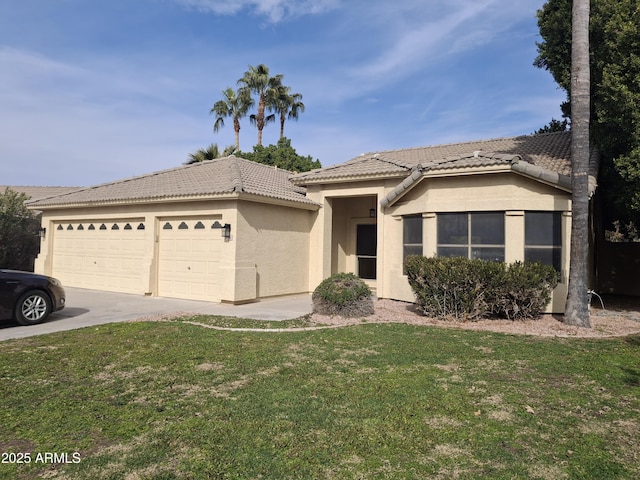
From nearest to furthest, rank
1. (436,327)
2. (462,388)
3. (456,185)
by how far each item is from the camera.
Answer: (462,388)
(436,327)
(456,185)

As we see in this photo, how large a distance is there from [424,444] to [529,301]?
286 inches

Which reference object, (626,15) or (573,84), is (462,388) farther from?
(626,15)

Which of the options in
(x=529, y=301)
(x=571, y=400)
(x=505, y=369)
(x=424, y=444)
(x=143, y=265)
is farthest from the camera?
(x=143, y=265)

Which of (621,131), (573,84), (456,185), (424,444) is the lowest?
(424,444)

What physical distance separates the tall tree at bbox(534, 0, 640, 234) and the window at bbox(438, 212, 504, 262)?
9.97 ft

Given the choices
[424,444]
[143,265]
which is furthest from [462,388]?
[143,265]

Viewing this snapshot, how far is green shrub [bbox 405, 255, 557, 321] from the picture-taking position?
9.70m

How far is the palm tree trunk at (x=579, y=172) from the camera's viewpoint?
31.4 ft

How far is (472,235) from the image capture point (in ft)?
37.8

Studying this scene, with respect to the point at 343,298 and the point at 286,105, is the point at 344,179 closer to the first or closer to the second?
the point at 343,298

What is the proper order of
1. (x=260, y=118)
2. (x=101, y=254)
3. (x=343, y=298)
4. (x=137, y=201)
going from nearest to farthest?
(x=343, y=298)
(x=137, y=201)
(x=101, y=254)
(x=260, y=118)

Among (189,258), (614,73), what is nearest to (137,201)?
(189,258)

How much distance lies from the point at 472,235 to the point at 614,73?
4901mm

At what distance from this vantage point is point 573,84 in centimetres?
984
